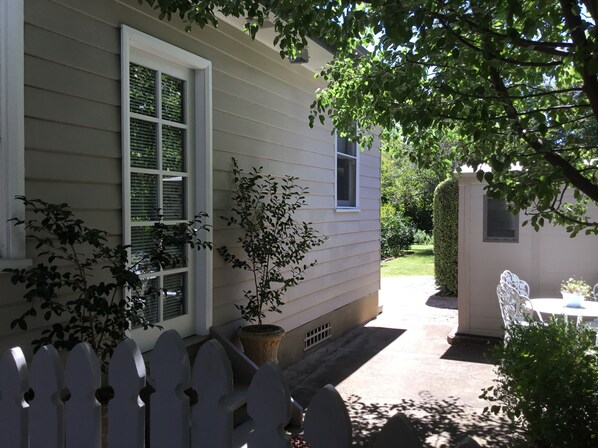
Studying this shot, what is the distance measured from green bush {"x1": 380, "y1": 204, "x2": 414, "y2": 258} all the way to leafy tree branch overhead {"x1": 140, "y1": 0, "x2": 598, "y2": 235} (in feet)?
60.8

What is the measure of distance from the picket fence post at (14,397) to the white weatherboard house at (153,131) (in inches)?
50.5

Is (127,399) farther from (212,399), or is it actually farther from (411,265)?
(411,265)

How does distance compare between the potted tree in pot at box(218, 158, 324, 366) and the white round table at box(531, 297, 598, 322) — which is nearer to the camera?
the potted tree in pot at box(218, 158, 324, 366)

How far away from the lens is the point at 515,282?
23.9ft

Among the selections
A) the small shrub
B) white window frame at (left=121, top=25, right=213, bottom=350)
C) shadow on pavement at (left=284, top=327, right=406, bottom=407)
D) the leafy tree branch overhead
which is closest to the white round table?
Result: shadow on pavement at (left=284, top=327, right=406, bottom=407)

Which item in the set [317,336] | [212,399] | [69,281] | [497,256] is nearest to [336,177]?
[317,336]

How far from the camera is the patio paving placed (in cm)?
470

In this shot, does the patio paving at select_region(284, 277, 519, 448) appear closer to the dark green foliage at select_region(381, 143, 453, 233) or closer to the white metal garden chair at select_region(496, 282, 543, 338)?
the white metal garden chair at select_region(496, 282, 543, 338)

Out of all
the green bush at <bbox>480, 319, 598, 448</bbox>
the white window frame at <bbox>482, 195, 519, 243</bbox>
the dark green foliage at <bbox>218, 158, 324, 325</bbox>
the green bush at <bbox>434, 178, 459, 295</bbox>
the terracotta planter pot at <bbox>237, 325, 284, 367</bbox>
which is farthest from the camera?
the green bush at <bbox>434, 178, 459, 295</bbox>

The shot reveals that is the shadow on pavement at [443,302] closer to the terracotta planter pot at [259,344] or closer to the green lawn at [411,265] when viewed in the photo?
the green lawn at [411,265]

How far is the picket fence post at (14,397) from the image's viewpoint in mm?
1933

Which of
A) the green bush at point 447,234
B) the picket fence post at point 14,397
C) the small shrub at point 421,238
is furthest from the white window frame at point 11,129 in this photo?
the small shrub at point 421,238

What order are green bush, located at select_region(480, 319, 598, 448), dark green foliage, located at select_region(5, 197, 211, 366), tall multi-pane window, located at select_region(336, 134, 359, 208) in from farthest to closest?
tall multi-pane window, located at select_region(336, 134, 359, 208) → green bush, located at select_region(480, 319, 598, 448) → dark green foliage, located at select_region(5, 197, 211, 366)

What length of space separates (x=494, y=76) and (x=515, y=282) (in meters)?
4.90
